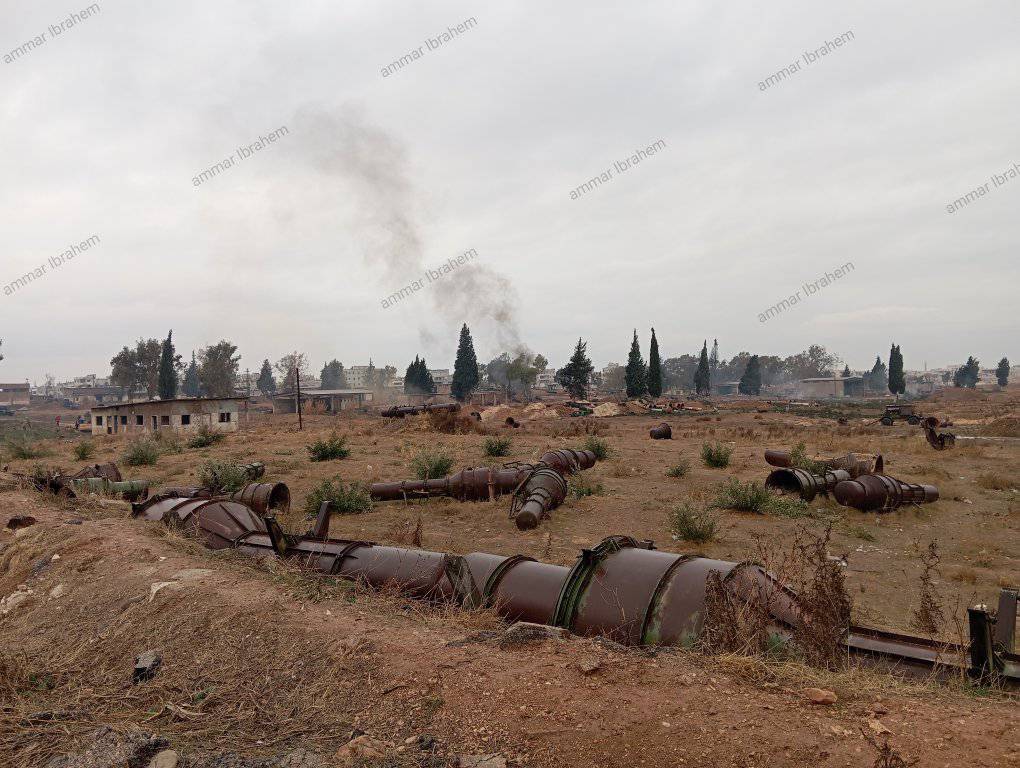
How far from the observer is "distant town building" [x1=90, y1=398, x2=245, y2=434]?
4106 centimetres

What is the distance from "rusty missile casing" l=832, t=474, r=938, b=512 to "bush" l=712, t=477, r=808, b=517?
0.88m

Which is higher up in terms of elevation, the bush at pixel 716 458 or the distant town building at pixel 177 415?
the distant town building at pixel 177 415

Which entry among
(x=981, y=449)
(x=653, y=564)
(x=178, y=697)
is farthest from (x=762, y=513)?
(x=981, y=449)

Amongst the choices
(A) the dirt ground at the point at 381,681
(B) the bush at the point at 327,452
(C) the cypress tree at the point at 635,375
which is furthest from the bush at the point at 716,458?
(C) the cypress tree at the point at 635,375

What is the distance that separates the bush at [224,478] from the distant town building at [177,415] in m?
27.1

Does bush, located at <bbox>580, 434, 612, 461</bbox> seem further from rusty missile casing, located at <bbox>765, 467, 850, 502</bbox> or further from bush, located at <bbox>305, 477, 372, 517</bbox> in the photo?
bush, located at <bbox>305, 477, 372, 517</bbox>

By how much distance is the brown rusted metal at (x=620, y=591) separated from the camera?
15.2 feet

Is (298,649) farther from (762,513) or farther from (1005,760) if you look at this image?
(762,513)

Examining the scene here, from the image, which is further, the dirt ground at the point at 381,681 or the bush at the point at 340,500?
the bush at the point at 340,500

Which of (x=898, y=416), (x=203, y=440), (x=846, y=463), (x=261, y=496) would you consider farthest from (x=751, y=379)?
(x=261, y=496)

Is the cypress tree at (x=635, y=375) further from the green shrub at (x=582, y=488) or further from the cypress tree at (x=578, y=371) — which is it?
the green shrub at (x=582, y=488)

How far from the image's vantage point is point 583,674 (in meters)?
4.11

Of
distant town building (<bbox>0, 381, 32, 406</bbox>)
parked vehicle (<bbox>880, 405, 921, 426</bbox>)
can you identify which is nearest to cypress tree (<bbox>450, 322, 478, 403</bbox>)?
parked vehicle (<bbox>880, 405, 921, 426</bbox>)

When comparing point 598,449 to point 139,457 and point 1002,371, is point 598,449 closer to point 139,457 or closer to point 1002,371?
point 139,457
